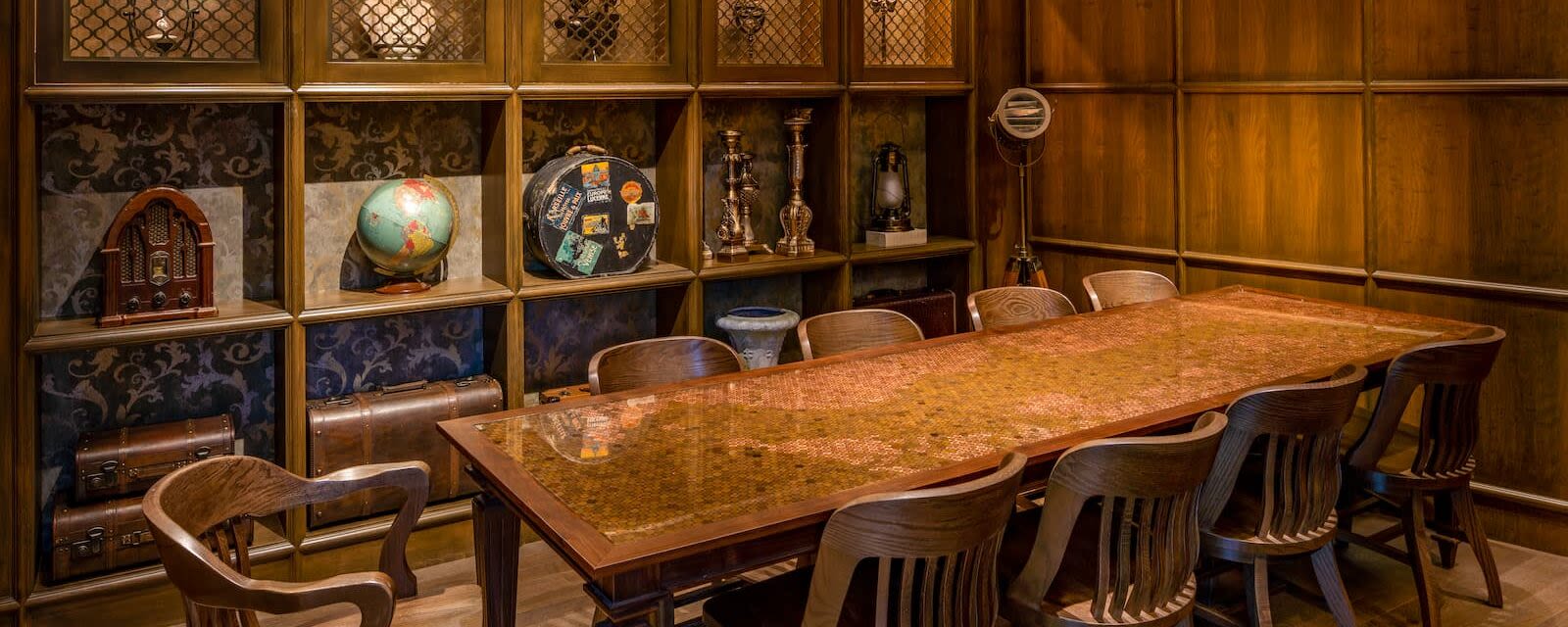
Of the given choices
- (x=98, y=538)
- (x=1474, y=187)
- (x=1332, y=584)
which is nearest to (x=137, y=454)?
(x=98, y=538)

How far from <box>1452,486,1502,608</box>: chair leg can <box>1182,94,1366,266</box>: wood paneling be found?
41.9 inches

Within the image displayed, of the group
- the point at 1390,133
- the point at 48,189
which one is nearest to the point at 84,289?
the point at 48,189

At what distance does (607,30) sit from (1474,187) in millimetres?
2915

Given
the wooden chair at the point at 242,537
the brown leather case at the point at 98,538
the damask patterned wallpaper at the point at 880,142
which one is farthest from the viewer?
the damask patterned wallpaper at the point at 880,142

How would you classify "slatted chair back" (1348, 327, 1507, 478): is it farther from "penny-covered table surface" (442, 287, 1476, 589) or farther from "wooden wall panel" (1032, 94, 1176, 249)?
"wooden wall panel" (1032, 94, 1176, 249)

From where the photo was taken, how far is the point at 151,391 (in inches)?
141

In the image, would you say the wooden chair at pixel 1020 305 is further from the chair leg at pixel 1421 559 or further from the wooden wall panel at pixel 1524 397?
the wooden wall panel at pixel 1524 397

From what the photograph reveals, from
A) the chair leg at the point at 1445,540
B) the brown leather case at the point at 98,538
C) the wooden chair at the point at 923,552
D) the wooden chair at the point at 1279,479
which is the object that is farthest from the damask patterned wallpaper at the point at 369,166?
the chair leg at the point at 1445,540

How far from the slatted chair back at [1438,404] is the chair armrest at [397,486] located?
2.30 m

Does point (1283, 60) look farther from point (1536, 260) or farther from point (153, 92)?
point (153, 92)

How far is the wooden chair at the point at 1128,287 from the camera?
427 cm

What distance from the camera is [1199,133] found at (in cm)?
461

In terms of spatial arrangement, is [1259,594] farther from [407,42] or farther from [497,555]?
[407,42]

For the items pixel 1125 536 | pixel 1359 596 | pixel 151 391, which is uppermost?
pixel 151 391
